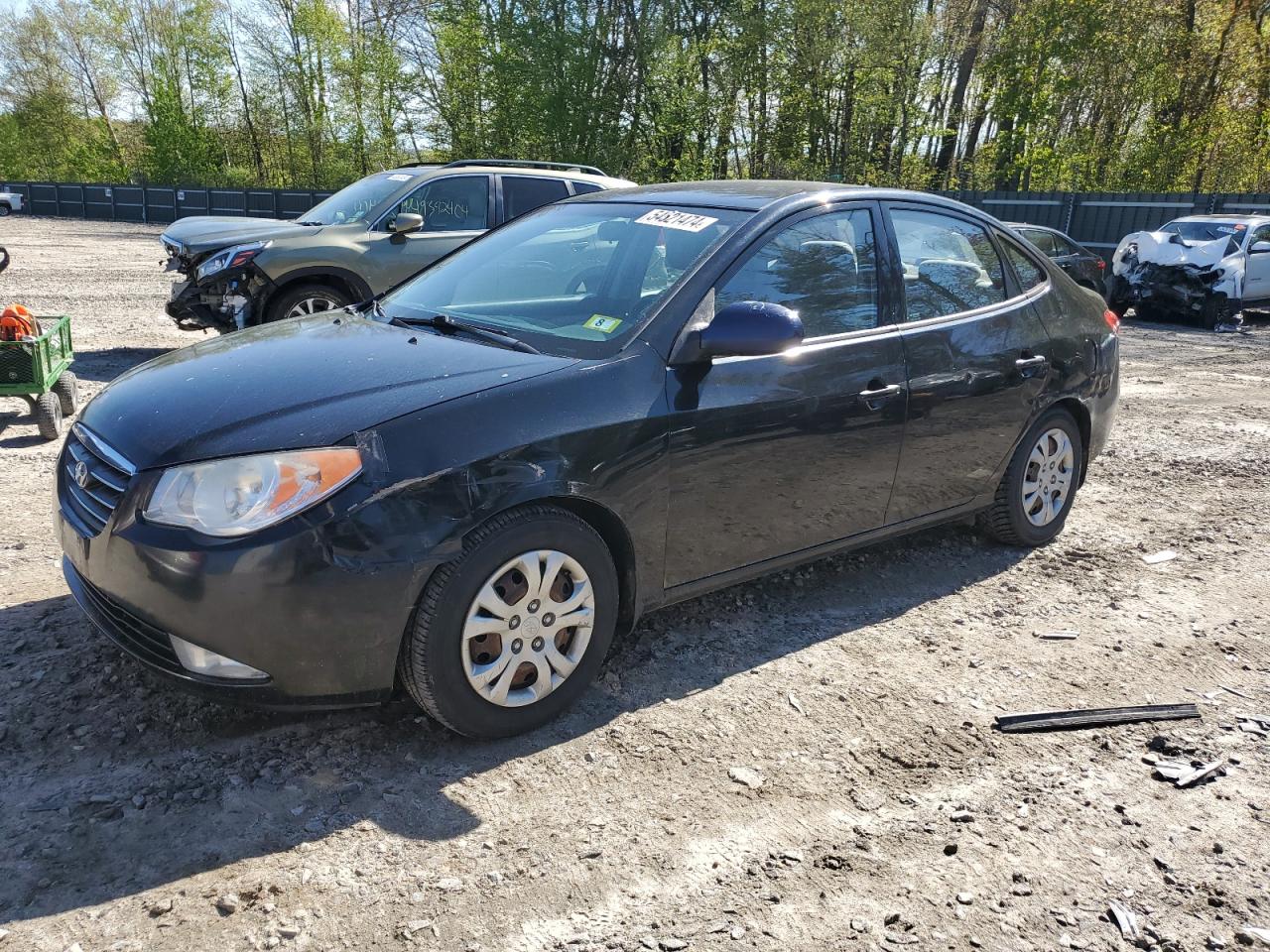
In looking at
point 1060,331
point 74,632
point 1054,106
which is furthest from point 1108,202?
point 74,632

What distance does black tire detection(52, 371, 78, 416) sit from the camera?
6.46m

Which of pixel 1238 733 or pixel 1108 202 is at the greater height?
pixel 1108 202

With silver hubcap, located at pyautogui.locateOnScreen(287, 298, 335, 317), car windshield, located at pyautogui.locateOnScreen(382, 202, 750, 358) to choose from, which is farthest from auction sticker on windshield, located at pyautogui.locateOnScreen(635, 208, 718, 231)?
silver hubcap, located at pyautogui.locateOnScreen(287, 298, 335, 317)

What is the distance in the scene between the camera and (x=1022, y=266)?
15.8 ft

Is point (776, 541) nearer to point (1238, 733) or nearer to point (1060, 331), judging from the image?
point (1238, 733)

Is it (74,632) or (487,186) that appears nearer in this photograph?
(74,632)

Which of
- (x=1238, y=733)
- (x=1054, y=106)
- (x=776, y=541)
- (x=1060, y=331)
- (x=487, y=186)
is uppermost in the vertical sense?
(x=1054, y=106)

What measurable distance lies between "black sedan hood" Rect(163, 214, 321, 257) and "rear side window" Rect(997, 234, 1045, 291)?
622cm

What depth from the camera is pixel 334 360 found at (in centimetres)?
322

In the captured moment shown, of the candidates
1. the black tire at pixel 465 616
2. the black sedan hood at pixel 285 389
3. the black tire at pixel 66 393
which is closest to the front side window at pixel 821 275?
the black sedan hood at pixel 285 389

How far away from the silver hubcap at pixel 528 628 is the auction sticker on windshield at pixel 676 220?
1485 mm

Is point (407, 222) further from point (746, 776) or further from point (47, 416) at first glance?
point (746, 776)

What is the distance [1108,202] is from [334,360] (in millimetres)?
23454

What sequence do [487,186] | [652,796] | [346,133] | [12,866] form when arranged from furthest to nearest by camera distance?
[346,133], [487,186], [652,796], [12,866]
